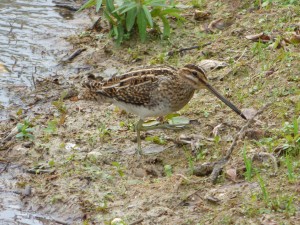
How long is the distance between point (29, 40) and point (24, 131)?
117 inches

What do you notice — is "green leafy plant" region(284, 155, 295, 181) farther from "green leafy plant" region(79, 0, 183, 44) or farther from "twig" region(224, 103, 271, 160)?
"green leafy plant" region(79, 0, 183, 44)

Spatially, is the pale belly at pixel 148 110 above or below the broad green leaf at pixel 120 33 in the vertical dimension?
above

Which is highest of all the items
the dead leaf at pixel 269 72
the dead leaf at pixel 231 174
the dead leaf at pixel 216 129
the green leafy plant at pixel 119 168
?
the dead leaf at pixel 269 72

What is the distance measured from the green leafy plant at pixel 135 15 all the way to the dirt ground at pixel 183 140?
18 cm

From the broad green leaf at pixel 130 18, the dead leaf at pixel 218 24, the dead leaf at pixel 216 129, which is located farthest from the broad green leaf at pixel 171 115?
the dead leaf at pixel 218 24

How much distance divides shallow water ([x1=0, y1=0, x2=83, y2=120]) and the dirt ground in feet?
1.05

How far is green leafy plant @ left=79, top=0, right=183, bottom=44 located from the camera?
930cm

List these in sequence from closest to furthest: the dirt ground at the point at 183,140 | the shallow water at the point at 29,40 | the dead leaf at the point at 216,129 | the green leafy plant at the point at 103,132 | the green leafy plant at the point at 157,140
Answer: the dirt ground at the point at 183,140 < the dead leaf at the point at 216,129 < the green leafy plant at the point at 157,140 < the green leafy plant at the point at 103,132 < the shallow water at the point at 29,40

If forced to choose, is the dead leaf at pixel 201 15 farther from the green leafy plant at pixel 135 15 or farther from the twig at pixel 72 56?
the twig at pixel 72 56

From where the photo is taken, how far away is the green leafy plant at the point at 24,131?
7.95 meters

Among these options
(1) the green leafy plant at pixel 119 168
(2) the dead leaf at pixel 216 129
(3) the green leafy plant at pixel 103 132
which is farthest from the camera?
(3) the green leafy plant at pixel 103 132

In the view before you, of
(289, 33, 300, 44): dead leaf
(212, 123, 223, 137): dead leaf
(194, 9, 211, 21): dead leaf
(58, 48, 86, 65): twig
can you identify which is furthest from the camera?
(194, 9, 211, 21): dead leaf

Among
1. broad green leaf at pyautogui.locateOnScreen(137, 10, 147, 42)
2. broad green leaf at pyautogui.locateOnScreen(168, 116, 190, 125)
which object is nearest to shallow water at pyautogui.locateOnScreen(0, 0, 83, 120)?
broad green leaf at pyautogui.locateOnScreen(137, 10, 147, 42)

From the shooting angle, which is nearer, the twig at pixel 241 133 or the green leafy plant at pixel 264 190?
the green leafy plant at pixel 264 190
